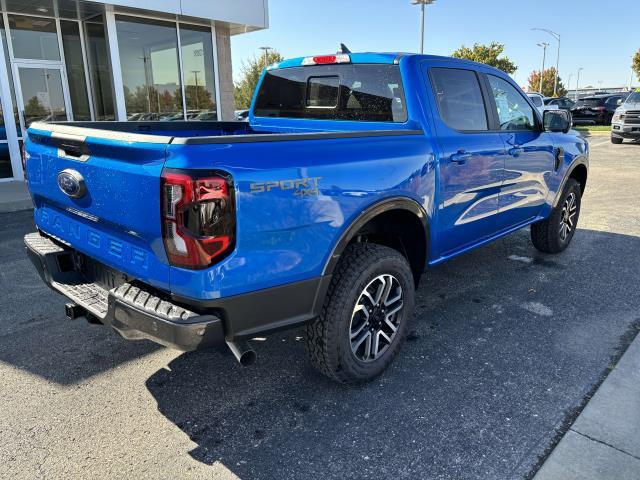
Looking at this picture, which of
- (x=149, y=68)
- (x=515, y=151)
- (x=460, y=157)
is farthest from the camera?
(x=149, y=68)

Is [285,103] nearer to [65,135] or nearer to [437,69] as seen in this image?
[437,69]

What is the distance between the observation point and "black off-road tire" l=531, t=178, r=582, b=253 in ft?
17.4

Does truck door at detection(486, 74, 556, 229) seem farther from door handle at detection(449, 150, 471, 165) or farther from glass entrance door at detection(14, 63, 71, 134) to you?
glass entrance door at detection(14, 63, 71, 134)

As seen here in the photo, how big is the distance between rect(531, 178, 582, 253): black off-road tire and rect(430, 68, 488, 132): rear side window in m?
1.91

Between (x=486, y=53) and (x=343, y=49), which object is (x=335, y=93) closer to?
(x=343, y=49)

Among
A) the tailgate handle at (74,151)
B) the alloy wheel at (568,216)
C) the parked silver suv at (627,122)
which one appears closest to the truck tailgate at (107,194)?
the tailgate handle at (74,151)

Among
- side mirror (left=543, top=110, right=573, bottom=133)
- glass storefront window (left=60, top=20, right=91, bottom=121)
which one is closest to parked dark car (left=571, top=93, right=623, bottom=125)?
glass storefront window (left=60, top=20, right=91, bottom=121)

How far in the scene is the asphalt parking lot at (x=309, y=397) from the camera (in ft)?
7.93

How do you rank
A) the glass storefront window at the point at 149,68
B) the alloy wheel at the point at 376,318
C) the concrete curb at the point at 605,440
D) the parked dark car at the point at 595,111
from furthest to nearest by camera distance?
the parked dark car at the point at 595,111 < the glass storefront window at the point at 149,68 < the alloy wheel at the point at 376,318 < the concrete curb at the point at 605,440

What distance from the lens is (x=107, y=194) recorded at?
2.40 metres

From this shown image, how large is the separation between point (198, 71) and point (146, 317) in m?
11.5

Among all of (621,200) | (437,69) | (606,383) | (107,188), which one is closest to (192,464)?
(107,188)

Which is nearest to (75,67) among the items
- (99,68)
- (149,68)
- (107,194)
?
(99,68)

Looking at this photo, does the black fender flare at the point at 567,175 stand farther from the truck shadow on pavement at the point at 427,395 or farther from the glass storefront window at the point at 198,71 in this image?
the glass storefront window at the point at 198,71
